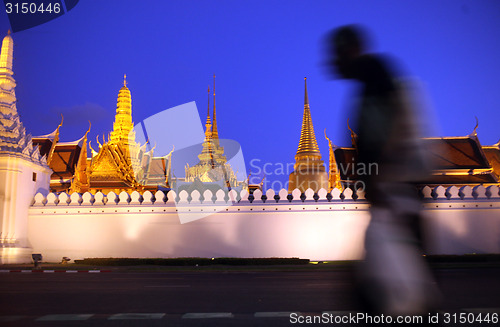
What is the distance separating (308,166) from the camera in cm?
4031

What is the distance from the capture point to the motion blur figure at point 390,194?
234cm

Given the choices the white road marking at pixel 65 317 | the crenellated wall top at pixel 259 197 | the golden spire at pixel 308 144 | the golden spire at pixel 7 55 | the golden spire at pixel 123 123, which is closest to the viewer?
the white road marking at pixel 65 317

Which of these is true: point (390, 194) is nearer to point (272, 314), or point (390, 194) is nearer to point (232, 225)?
point (272, 314)

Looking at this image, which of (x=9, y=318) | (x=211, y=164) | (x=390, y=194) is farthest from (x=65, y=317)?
(x=211, y=164)

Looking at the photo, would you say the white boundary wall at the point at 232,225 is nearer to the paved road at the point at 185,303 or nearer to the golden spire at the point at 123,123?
the paved road at the point at 185,303

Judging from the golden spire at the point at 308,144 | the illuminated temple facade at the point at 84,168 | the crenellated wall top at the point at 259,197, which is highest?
the golden spire at the point at 308,144

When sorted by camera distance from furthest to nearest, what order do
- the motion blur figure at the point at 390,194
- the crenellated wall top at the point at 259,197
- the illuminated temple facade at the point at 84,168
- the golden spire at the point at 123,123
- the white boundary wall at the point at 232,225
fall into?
the golden spire at the point at 123,123, the illuminated temple facade at the point at 84,168, the crenellated wall top at the point at 259,197, the white boundary wall at the point at 232,225, the motion blur figure at the point at 390,194

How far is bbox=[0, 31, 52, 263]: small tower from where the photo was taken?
15.2 metres

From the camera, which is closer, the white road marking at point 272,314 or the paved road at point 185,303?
the paved road at point 185,303

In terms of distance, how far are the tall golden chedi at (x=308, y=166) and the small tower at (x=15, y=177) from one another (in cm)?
2513

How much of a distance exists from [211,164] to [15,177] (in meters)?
37.7

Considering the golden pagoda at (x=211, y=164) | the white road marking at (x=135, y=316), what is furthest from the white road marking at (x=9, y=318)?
the golden pagoda at (x=211, y=164)

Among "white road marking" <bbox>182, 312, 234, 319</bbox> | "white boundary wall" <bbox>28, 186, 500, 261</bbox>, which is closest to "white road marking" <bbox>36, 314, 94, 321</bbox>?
"white road marking" <bbox>182, 312, 234, 319</bbox>

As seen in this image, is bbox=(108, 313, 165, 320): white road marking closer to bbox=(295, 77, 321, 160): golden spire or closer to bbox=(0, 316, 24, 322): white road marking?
bbox=(0, 316, 24, 322): white road marking
